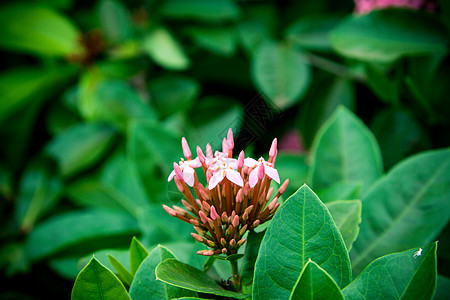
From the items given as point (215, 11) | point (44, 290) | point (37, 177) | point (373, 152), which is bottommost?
point (44, 290)

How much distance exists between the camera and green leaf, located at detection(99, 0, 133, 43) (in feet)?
4.36

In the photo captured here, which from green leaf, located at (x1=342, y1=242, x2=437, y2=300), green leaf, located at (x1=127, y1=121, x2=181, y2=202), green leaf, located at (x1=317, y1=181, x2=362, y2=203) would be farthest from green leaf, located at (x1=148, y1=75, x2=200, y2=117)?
green leaf, located at (x1=342, y1=242, x2=437, y2=300)

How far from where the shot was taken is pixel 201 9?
4.44 ft

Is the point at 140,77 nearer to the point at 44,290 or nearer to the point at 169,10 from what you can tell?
the point at 169,10

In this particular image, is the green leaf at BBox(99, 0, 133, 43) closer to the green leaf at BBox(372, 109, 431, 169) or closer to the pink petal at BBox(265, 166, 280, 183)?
the green leaf at BBox(372, 109, 431, 169)

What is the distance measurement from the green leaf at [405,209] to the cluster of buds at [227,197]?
25cm

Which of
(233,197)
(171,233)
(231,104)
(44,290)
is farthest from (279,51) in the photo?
(44,290)

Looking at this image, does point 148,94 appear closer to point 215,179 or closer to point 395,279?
point 215,179

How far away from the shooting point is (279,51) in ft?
4.51

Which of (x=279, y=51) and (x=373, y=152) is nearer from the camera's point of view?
(x=373, y=152)

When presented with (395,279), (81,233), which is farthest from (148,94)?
(395,279)

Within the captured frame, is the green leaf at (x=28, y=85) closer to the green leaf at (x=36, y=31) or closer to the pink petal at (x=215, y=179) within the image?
the green leaf at (x=36, y=31)

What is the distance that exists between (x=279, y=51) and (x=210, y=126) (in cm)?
37

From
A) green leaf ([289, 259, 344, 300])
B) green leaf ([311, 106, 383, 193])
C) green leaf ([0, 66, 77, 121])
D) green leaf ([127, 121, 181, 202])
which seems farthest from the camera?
green leaf ([0, 66, 77, 121])
